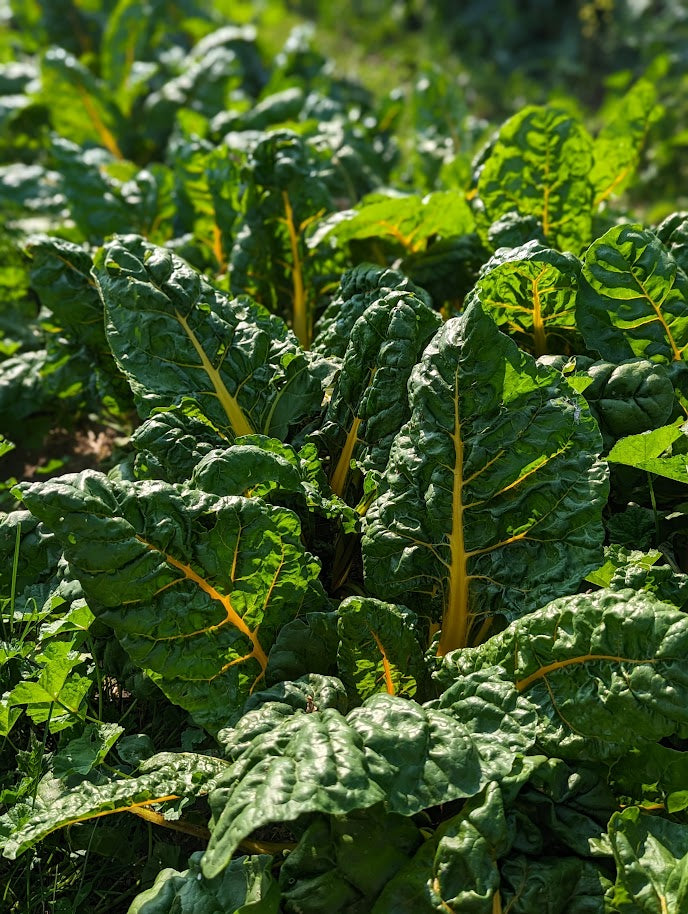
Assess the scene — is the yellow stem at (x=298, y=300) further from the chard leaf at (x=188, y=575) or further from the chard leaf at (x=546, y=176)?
the chard leaf at (x=188, y=575)

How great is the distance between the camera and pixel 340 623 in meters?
2.04

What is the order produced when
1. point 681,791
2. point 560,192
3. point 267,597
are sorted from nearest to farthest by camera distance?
1. point 681,791
2. point 267,597
3. point 560,192

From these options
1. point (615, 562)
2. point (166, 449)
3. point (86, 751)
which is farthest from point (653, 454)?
point (86, 751)

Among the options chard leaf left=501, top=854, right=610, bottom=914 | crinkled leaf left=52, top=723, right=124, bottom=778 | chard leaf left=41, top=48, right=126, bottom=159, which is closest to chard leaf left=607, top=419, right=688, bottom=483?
chard leaf left=501, top=854, right=610, bottom=914

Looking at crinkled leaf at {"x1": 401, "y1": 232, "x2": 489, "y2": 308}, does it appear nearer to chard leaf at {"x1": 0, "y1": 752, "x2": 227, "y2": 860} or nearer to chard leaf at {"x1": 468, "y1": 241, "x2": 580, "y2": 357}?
chard leaf at {"x1": 468, "y1": 241, "x2": 580, "y2": 357}

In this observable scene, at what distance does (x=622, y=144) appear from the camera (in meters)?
3.38

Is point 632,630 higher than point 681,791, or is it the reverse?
point 632,630

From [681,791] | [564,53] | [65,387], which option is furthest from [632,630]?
[564,53]

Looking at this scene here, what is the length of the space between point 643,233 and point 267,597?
1.35 metres

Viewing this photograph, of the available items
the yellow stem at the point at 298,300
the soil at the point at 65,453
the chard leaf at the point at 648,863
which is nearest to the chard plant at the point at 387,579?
the chard leaf at the point at 648,863

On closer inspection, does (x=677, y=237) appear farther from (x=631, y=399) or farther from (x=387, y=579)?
(x=387, y=579)

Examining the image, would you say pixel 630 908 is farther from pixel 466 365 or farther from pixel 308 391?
pixel 308 391

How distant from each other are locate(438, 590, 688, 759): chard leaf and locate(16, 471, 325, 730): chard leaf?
1.48 feet

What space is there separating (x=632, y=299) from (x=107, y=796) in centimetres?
176
